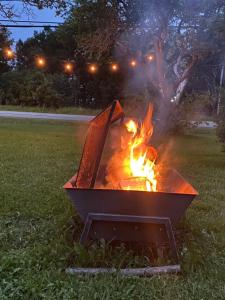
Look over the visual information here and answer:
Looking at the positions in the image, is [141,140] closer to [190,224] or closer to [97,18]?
[190,224]

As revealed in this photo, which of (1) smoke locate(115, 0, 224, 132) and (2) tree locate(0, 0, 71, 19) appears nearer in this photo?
(2) tree locate(0, 0, 71, 19)

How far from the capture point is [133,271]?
2.80 meters

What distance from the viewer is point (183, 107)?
45.8ft

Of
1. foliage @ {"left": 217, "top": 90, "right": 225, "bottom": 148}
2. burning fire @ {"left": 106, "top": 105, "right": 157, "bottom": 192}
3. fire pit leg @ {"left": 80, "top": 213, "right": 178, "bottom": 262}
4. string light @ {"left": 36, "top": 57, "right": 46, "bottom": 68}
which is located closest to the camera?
fire pit leg @ {"left": 80, "top": 213, "right": 178, "bottom": 262}

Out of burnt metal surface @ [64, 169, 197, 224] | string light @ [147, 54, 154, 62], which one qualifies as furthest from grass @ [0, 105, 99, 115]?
burnt metal surface @ [64, 169, 197, 224]

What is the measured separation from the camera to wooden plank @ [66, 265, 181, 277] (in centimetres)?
277

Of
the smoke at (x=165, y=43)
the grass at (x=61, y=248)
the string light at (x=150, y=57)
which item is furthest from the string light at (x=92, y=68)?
the grass at (x=61, y=248)

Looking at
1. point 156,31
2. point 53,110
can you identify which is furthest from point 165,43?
point 53,110

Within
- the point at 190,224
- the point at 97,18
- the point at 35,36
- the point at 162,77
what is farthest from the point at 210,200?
the point at 35,36

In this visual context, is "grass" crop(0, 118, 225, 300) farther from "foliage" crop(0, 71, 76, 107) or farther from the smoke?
"foliage" crop(0, 71, 76, 107)

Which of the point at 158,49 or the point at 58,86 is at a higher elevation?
the point at 158,49

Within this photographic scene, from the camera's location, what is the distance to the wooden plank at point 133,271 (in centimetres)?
277

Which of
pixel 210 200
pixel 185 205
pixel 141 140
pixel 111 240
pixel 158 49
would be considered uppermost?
pixel 158 49

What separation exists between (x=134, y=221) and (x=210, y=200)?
243cm
